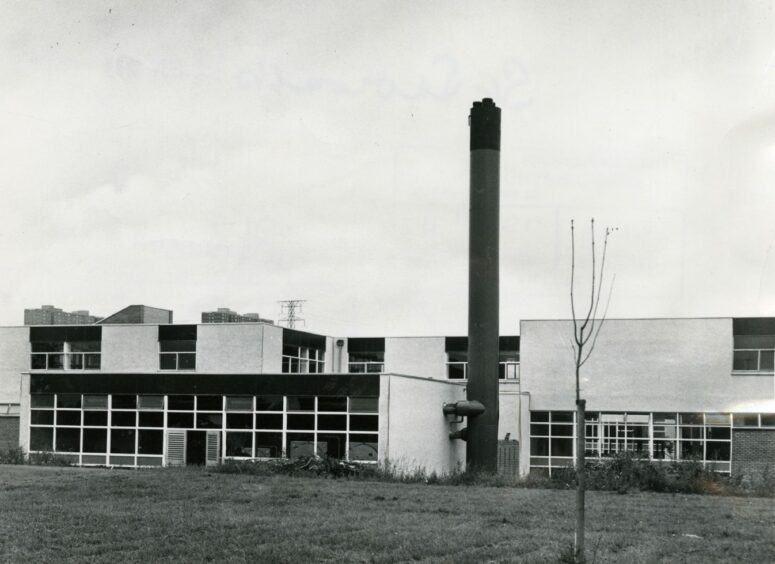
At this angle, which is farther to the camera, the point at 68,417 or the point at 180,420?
the point at 68,417

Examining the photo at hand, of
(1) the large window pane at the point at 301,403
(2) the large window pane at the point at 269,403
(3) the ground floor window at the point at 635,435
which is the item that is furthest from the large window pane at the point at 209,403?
(3) the ground floor window at the point at 635,435

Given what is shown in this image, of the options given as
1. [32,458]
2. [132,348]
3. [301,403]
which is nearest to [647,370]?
[301,403]

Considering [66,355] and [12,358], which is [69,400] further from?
[12,358]

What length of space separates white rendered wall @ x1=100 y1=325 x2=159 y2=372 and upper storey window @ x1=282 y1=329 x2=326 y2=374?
5.83 meters

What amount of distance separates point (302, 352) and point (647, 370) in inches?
634

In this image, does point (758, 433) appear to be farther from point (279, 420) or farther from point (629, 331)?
point (279, 420)

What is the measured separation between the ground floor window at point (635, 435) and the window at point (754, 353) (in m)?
2.09

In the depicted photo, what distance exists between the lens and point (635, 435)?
38.2 metres

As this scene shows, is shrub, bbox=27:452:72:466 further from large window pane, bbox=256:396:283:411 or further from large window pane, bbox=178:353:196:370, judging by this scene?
large window pane, bbox=178:353:196:370

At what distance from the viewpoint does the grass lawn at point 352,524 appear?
476 inches

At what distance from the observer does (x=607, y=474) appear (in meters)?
24.2

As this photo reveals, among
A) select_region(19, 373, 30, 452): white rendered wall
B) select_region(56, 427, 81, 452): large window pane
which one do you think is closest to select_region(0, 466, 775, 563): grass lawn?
select_region(56, 427, 81, 452): large window pane

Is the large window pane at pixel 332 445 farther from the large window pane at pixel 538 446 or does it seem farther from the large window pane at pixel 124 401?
the large window pane at pixel 538 446

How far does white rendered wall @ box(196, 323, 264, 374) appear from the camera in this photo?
3978 cm
